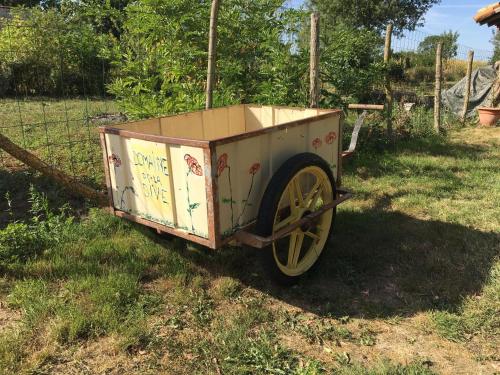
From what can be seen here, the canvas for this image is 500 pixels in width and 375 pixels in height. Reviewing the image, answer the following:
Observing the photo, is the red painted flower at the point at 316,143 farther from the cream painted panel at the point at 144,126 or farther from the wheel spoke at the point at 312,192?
the cream painted panel at the point at 144,126

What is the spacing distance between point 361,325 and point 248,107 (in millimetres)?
2432

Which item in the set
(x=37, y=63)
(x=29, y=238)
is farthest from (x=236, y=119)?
(x=37, y=63)

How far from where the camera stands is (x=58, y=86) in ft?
41.8

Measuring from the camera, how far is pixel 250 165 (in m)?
2.80

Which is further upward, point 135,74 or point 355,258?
point 135,74

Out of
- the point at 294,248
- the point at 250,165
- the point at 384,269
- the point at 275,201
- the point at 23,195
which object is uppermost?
the point at 250,165

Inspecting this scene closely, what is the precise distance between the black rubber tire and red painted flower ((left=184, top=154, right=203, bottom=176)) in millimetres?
508

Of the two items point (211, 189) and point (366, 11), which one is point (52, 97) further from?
point (366, 11)

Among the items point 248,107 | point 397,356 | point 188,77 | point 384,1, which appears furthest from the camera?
point 384,1

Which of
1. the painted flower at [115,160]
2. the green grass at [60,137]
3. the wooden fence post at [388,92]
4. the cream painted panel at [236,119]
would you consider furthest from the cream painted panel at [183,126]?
the wooden fence post at [388,92]

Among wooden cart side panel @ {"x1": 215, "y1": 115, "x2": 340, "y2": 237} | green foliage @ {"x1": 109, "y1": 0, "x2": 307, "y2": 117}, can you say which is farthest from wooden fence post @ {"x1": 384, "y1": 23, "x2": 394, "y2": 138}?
wooden cart side panel @ {"x1": 215, "y1": 115, "x2": 340, "y2": 237}

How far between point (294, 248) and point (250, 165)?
920 mm

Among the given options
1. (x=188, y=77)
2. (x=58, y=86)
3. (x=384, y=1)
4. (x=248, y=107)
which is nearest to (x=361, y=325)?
(x=248, y=107)

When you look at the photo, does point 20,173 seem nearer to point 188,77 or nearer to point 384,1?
point 188,77
